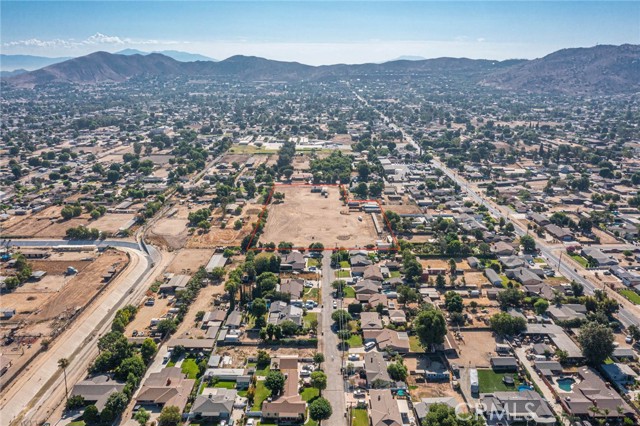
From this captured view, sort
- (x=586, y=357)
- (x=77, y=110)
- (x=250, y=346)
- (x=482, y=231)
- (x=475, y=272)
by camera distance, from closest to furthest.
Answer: (x=586, y=357) → (x=250, y=346) → (x=475, y=272) → (x=482, y=231) → (x=77, y=110)

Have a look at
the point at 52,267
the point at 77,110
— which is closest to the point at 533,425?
the point at 52,267

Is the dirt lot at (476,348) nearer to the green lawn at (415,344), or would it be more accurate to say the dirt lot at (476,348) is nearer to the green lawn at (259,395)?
the green lawn at (415,344)

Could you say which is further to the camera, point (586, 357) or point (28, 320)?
point (28, 320)

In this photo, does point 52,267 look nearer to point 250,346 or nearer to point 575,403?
point 250,346

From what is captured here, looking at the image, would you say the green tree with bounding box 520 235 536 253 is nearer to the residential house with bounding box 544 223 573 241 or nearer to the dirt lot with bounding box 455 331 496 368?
the residential house with bounding box 544 223 573 241

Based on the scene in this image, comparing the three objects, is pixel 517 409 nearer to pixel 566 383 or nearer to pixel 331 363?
pixel 566 383

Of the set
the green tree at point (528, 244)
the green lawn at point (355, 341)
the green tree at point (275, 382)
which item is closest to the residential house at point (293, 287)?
the green lawn at point (355, 341)

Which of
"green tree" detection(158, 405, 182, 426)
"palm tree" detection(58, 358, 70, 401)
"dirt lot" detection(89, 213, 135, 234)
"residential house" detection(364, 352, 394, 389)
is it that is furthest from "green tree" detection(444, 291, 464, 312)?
"dirt lot" detection(89, 213, 135, 234)
